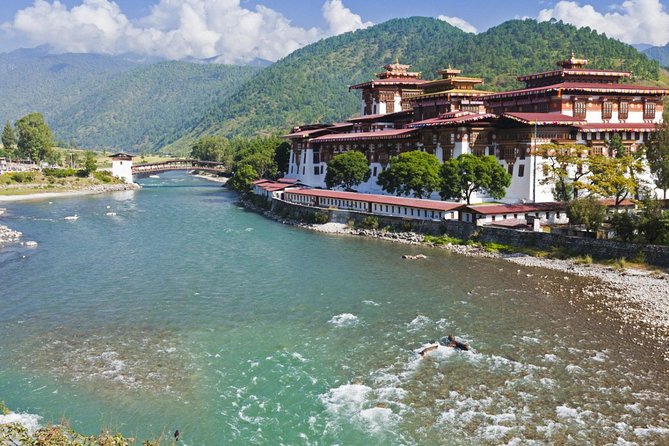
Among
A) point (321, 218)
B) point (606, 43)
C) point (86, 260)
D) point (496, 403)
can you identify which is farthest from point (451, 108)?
point (606, 43)

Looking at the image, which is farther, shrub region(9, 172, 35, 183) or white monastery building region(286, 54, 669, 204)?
shrub region(9, 172, 35, 183)

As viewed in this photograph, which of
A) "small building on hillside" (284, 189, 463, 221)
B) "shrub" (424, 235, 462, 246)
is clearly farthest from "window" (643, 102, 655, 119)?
"shrub" (424, 235, 462, 246)

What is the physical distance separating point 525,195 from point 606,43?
477 ft

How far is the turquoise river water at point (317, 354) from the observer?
947 inches

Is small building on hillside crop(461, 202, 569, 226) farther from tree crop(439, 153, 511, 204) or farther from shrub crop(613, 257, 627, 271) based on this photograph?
shrub crop(613, 257, 627, 271)

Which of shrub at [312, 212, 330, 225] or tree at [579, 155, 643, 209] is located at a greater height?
tree at [579, 155, 643, 209]

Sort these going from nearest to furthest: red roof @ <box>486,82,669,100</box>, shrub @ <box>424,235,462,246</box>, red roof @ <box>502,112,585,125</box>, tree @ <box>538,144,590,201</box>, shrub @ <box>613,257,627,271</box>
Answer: shrub @ <box>613,257,627,271</box>
shrub @ <box>424,235,462,246</box>
tree @ <box>538,144,590,201</box>
red roof @ <box>502,112,585,125</box>
red roof @ <box>486,82,669,100</box>

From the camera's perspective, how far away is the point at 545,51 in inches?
7795

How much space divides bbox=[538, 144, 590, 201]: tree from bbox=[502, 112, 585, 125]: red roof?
3002mm

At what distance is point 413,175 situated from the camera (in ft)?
223

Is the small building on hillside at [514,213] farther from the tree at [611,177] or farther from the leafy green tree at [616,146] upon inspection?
the leafy green tree at [616,146]

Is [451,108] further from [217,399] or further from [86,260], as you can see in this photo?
[217,399]

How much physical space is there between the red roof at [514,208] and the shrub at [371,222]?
35.1 ft

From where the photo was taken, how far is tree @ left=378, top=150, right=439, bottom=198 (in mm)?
67312
